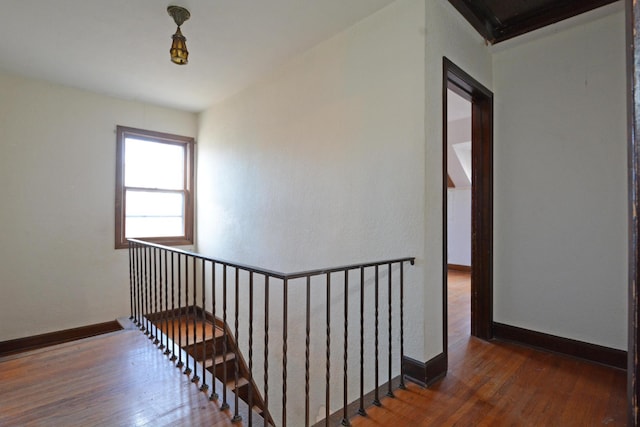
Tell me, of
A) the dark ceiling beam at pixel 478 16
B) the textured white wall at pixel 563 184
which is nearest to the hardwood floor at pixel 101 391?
the textured white wall at pixel 563 184

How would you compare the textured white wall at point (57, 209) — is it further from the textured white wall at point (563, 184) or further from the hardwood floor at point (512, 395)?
the textured white wall at point (563, 184)

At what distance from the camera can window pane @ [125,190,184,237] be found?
4059mm

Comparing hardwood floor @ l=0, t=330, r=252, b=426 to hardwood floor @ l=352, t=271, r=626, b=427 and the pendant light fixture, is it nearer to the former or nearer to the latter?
hardwood floor @ l=352, t=271, r=626, b=427

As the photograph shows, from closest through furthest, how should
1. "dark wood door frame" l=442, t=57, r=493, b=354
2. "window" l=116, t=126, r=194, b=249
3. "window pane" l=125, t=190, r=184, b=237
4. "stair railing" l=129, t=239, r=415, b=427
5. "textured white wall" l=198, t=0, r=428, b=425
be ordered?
1. "stair railing" l=129, t=239, r=415, b=427
2. "textured white wall" l=198, t=0, r=428, b=425
3. "dark wood door frame" l=442, t=57, r=493, b=354
4. "window" l=116, t=126, r=194, b=249
5. "window pane" l=125, t=190, r=184, b=237

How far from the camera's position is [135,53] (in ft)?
9.32

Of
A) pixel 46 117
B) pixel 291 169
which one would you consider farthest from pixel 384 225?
pixel 46 117

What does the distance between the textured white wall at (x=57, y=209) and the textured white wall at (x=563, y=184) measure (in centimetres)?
416

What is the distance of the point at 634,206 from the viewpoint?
43cm

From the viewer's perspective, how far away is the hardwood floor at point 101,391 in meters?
1.81

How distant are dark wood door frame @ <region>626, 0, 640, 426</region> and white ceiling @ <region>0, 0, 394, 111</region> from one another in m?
2.12

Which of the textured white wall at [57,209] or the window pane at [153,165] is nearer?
the textured white wall at [57,209]

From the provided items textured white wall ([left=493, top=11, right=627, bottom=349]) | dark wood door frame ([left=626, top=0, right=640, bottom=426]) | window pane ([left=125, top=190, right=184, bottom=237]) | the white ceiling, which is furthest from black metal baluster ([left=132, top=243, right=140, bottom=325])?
dark wood door frame ([left=626, top=0, right=640, bottom=426])

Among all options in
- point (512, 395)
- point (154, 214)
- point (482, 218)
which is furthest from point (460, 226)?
point (154, 214)

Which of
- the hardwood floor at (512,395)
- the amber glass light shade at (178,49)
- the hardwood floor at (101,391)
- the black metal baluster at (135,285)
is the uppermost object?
the amber glass light shade at (178,49)
